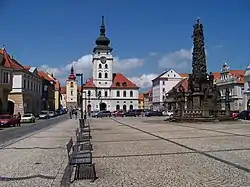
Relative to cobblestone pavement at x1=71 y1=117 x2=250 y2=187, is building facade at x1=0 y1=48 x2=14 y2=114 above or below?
above

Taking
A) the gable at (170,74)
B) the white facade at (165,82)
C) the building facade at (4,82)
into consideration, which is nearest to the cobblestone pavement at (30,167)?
the building facade at (4,82)

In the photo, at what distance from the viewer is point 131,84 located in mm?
128000

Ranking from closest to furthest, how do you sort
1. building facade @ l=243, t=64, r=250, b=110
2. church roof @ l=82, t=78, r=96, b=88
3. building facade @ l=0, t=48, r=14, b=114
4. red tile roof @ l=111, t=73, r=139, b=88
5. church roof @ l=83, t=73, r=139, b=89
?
building facade @ l=0, t=48, r=14, b=114 < building facade @ l=243, t=64, r=250, b=110 < church roof @ l=82, t=78, r=96, b=88 < church roof @ l=83, t=73, r=139, b=89 < red tile roof @ l=111, t=73, r=139, b=88

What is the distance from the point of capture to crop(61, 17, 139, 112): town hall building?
391ft

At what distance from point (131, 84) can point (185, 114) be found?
8288 cm

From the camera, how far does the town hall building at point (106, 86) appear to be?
11931 centimetres

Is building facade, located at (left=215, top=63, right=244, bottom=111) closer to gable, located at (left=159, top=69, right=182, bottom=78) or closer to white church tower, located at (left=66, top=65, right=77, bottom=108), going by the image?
gable, located at (left=159, top=69, right=182, bottom=78)

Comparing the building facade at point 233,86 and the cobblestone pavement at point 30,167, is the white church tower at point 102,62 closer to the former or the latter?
the building facade at point 233,86

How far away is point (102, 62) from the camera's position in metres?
120

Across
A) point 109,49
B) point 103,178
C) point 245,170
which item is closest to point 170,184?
point 103,178

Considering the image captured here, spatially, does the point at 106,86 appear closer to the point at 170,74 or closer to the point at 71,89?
the point at 170,74

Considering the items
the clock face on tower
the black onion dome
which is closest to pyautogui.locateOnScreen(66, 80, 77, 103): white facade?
the clock face on tower

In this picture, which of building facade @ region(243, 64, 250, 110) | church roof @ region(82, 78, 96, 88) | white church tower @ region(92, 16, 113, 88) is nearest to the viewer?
building facade @ region(243, 64, 250, 110)

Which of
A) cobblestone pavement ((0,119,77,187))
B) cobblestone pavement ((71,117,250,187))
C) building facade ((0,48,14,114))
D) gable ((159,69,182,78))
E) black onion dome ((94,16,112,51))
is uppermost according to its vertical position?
black onion dome ((94,16,112,51))
